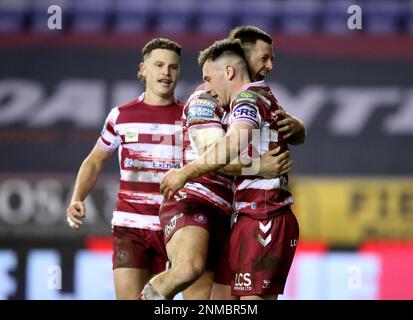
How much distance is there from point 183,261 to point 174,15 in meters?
5.45

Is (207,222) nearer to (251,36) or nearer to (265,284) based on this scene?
(265,284)

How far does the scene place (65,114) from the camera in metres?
8.95

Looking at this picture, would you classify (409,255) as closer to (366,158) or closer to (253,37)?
(366,158)

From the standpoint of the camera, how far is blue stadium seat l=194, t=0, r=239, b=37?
9297 mm

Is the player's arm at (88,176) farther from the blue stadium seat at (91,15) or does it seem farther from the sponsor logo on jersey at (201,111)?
the blue stadium seat at (91,15)

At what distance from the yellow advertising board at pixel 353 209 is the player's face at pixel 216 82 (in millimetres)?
3879

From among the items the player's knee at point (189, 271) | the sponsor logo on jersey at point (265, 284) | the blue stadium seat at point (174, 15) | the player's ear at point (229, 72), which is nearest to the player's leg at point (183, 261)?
the player's knee at point (189, 271)

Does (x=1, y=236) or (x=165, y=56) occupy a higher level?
(x=165, y=56)

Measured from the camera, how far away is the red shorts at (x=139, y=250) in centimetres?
529

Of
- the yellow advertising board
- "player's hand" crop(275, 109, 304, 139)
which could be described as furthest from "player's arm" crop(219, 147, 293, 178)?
the yellow advertising board

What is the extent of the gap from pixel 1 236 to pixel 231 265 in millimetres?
4188

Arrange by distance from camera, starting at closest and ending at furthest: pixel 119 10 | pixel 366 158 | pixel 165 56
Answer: pixel 165 56 < pixel 366 158 < pixel 119 10
